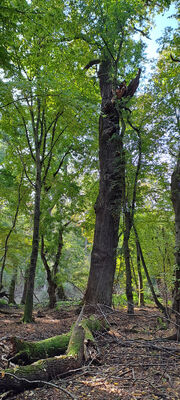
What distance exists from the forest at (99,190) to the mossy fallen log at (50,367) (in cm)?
1

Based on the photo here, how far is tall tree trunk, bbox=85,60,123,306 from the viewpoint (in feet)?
20.4

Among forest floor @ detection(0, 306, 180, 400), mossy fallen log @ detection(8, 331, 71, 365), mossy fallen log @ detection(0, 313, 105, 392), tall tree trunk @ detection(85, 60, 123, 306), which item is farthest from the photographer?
tall tree trunk @ detection(85, 60, 123, 306)

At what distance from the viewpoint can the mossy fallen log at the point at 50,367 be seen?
2595 mm

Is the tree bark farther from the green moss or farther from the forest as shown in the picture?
the green moss

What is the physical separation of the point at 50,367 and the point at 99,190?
465 centimetres

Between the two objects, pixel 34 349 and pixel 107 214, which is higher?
pixel 107 214

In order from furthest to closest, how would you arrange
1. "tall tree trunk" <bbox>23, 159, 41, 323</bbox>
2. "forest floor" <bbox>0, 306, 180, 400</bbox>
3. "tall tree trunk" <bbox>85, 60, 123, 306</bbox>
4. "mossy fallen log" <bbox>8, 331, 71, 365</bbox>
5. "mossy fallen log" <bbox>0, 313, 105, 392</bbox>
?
1. "tall tree trunk" <bbox>23, 159, 41, 323</bbox>
2. "tall tree trunk" <bbox>85, 60, 123, 306</bbox>
3. "mossy fallen log" <bbox>8, 331, 71, 365</bbox>
4. "mossy fallen log" <bbox>0, 313, 105, 392</bbox>
5. "forest floor" <bbox>0, 306, 180, 400</bbox>

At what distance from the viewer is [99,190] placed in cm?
692

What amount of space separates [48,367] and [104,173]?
4.96 m

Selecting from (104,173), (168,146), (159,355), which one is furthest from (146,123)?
(159,355)

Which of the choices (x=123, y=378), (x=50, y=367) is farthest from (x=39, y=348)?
(x=123, y=378)

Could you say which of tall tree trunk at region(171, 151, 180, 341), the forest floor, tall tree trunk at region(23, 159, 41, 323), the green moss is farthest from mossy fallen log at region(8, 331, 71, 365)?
tall tree trunk at region(23, 159, 41, 323)

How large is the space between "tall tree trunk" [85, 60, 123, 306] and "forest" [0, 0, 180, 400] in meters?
0.03

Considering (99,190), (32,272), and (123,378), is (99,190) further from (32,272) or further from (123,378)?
(123,378)
